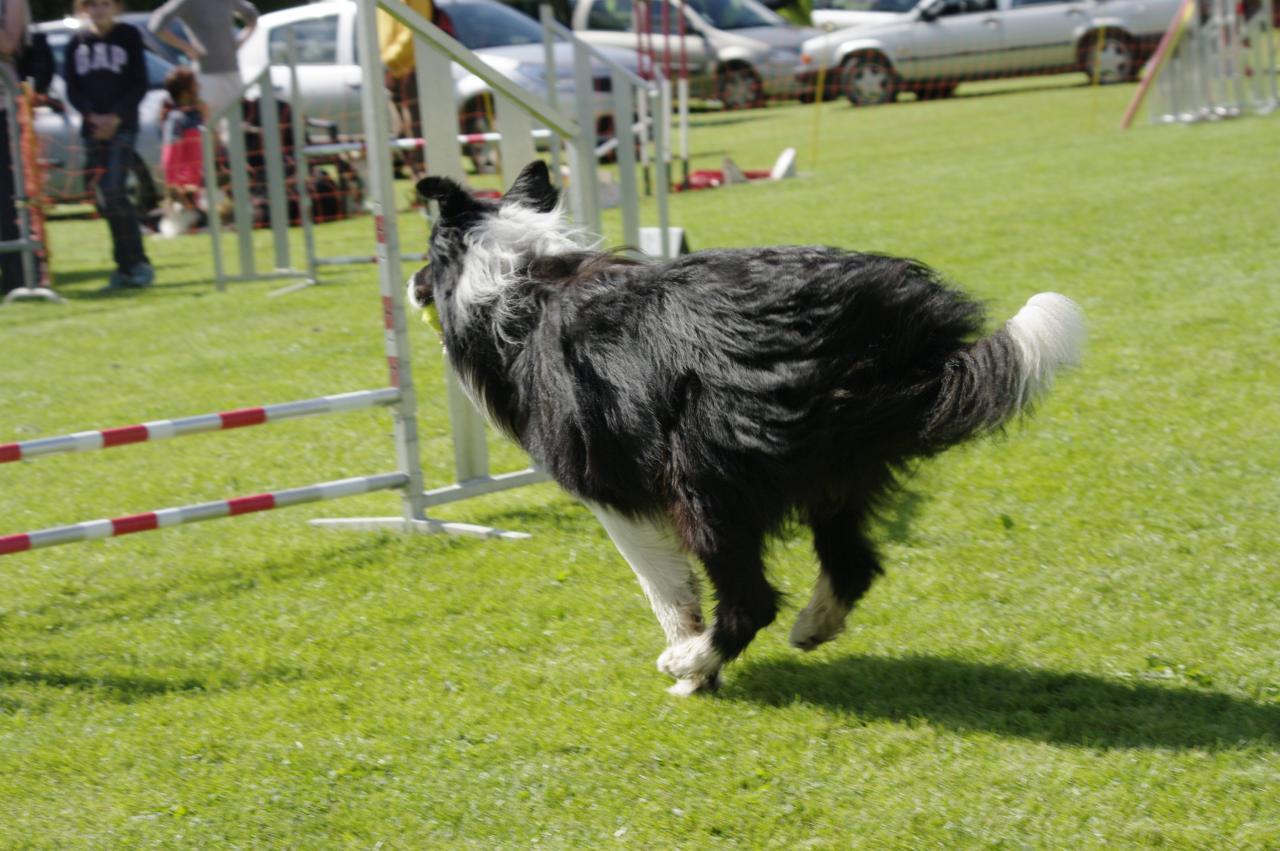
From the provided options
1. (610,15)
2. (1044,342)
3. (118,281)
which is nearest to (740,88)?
(610,15)

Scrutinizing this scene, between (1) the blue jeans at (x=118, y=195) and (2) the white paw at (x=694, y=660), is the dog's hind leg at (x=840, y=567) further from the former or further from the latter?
(1) the blue jeans at (x=118, y=195)

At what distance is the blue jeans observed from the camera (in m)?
11.3

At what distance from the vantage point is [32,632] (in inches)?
182

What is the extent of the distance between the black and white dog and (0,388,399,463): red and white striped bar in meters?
1.04

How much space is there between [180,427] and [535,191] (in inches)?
61.6

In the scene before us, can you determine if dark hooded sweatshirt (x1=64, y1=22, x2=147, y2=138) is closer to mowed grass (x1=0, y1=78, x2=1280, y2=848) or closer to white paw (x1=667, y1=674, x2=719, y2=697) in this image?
mowed grass (x1=0, y1=78, x2=1280, y2=848)

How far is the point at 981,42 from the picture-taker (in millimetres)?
22062

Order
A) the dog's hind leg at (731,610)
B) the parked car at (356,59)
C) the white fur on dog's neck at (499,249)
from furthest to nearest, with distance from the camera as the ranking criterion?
the parked car at (356,59) < the white fur on dog's neck at (499,249) < the dog's hind leg at (731,610)

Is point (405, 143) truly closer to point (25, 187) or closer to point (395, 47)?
point (395, 47)

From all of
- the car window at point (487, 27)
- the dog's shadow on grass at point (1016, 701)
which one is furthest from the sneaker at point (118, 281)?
the dog's shadow on grass at point (1016, 701)

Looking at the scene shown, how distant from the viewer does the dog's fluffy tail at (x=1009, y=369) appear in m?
3.28

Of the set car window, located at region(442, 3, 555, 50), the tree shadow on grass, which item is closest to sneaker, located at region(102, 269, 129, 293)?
car window, located at region(442, 3, 555, 50)

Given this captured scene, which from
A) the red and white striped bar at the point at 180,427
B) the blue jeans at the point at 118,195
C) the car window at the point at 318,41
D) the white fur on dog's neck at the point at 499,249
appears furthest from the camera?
the car window at the point at 318,41

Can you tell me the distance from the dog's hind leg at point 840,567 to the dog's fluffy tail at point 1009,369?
71 centimetres
